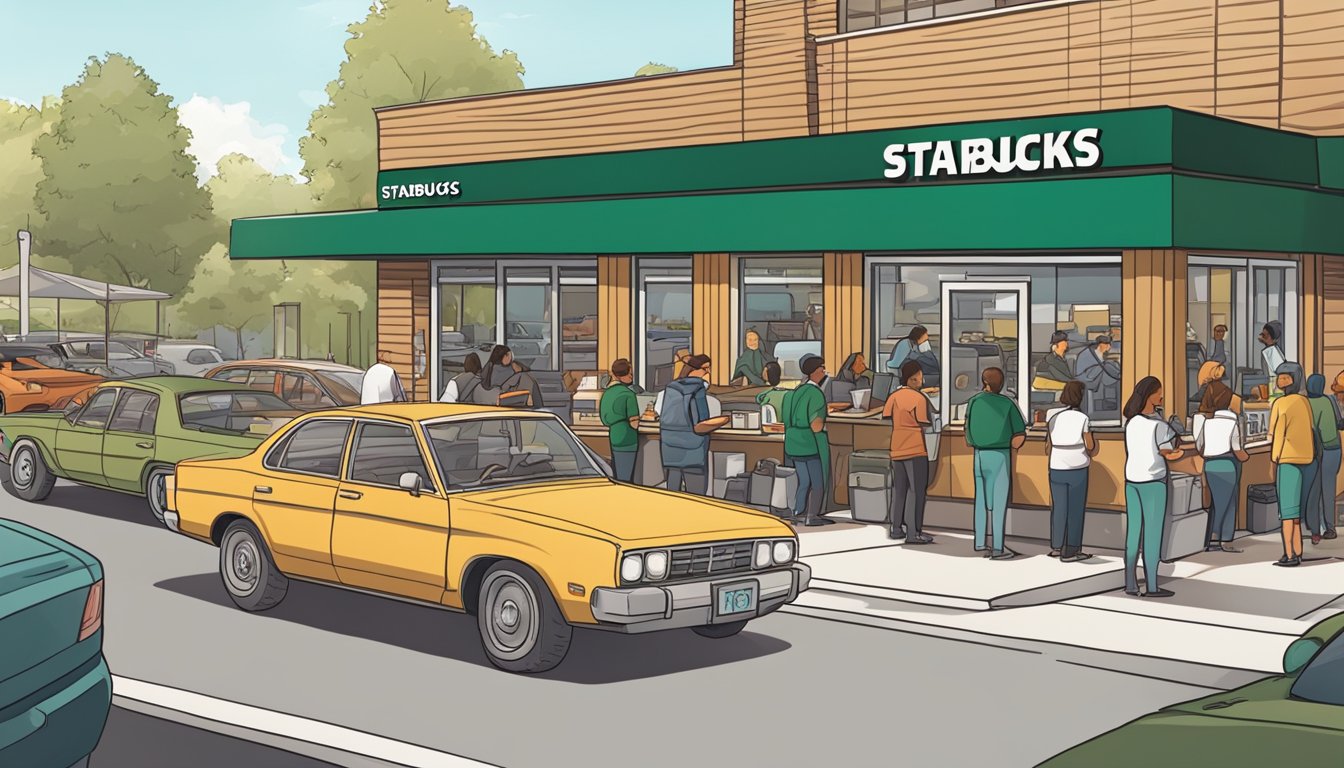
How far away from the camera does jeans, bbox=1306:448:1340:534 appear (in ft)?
50.9

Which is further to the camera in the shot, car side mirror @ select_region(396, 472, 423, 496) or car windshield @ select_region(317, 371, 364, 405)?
car windshield @ select_region(317, 371, 364, 405)

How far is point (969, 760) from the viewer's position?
7715 mm

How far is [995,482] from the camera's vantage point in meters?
14.4

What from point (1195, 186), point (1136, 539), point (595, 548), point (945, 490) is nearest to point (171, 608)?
point (595, 548)

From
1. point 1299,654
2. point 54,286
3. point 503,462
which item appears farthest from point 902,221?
point 54,286

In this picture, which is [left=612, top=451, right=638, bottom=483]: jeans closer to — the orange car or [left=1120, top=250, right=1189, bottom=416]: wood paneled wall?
[left=1120, top=250, right=1189, bottom=416]: wood paneled wall

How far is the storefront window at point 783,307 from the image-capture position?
19.4m

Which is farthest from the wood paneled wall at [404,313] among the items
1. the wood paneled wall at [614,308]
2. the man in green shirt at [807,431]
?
the man in green shirt at [807,431]

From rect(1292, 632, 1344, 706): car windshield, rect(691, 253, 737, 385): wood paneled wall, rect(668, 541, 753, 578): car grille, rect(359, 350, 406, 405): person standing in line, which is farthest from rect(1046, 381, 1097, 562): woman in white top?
rect(1292, 632, 1344, 706): car windshield

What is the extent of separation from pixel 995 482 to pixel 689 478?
3746 mm

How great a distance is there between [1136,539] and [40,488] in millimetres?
12186

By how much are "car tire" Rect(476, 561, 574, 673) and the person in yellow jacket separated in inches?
307

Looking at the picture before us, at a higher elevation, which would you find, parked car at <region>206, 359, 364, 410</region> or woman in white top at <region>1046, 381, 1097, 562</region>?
parked car at <region>206, 359, 364, 410</region>

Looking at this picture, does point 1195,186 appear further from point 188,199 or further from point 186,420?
point 188,199
